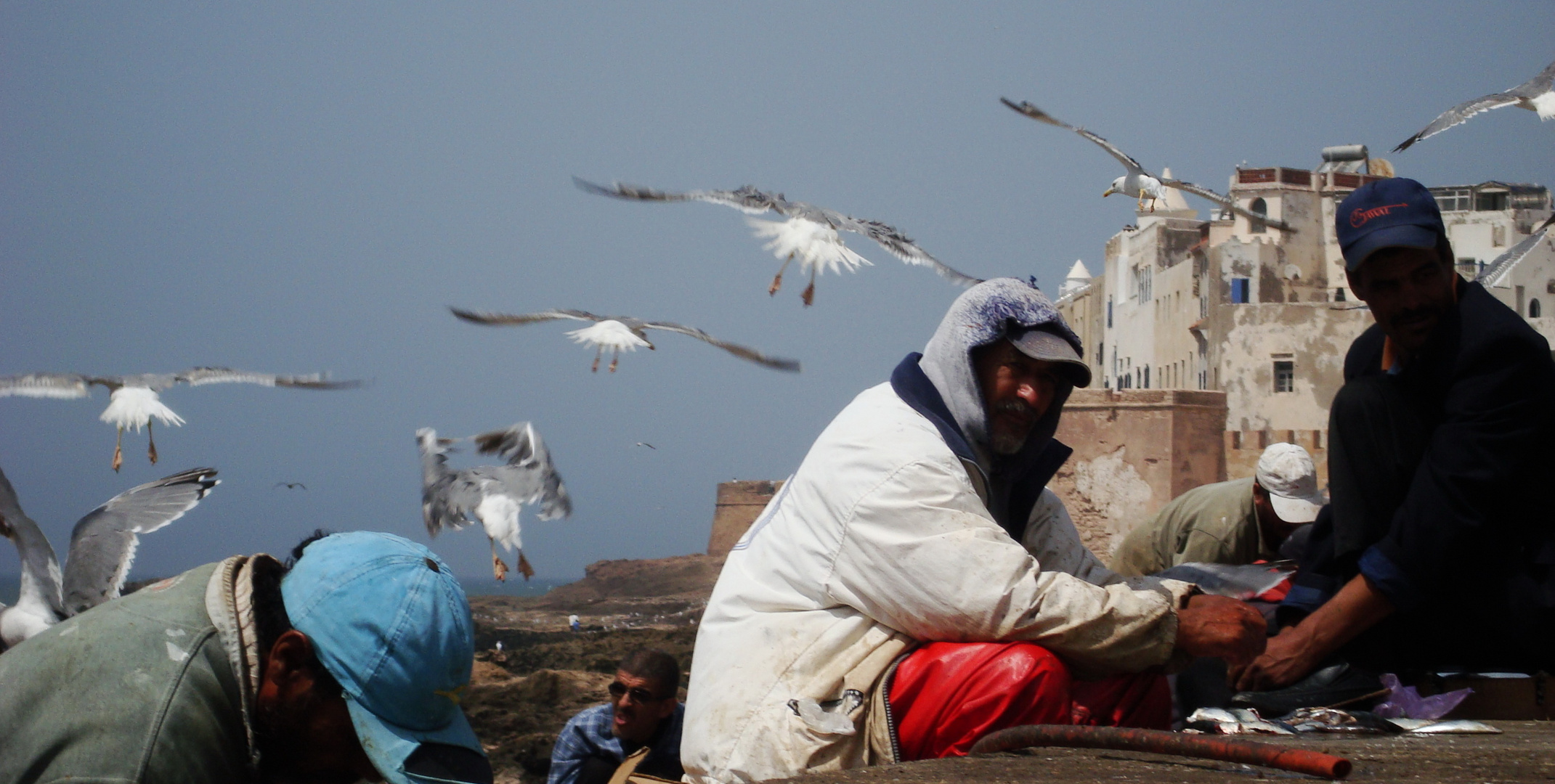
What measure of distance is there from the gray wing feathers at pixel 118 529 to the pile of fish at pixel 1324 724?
174 inches

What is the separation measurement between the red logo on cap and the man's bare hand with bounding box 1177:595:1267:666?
1.08 metres


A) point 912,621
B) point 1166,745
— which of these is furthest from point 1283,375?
point 1166,745

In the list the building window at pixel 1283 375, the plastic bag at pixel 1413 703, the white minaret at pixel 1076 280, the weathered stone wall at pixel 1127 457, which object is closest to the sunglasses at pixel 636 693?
the plastic bag at pixel 1413 703

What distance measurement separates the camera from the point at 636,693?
4.36 metres

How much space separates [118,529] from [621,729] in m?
2.87

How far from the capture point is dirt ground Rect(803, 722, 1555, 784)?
209cm

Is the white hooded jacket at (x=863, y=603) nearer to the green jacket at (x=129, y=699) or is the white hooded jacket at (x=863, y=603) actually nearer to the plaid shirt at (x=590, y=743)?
the green jacket at (x=129, y=699)

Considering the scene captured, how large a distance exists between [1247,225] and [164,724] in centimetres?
3912

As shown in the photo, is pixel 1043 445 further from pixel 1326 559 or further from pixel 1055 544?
pixel 1326 559

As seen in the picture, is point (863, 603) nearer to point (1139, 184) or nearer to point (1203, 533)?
point (1203, 533)

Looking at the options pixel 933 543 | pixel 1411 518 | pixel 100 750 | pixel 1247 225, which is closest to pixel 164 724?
pixel 100 750

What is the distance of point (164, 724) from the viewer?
5.44 ft

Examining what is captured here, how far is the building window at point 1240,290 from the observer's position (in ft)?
113

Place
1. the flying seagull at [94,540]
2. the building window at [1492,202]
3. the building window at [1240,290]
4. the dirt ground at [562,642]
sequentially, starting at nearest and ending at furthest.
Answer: the flying seagull at [94,540] < the dirt ground at [562,642] < the building window at [1240,290] < the building window at [1492,202]
